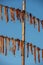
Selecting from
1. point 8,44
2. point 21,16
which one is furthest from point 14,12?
point 8,44

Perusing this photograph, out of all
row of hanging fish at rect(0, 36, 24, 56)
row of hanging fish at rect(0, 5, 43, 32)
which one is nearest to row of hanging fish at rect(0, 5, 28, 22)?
row of hanging fish at rect(0, 5, 43, 32)

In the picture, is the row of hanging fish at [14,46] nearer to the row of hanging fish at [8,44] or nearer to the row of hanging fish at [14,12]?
the row of hanging fish at [8,44]

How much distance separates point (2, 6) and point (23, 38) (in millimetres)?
404

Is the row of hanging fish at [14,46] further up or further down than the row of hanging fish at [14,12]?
further down

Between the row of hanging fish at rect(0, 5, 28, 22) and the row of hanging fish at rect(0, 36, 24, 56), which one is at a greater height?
the row of hanging fish at rect(0, 5, 28, 22)

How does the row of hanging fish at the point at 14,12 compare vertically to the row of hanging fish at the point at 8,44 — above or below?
above

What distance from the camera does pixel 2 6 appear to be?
175cm

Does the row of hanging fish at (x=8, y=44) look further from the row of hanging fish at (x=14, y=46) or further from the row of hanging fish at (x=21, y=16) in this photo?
the row of hanging fish at (x=21, y=16)

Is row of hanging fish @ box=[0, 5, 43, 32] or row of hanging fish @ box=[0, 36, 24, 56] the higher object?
row of hanging fish @ box=[0, 5, 43, 32]

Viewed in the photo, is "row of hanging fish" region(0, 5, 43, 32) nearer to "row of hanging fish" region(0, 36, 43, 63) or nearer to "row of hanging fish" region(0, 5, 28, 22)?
"row of hanging fish" region(0, 5, 28, 22)

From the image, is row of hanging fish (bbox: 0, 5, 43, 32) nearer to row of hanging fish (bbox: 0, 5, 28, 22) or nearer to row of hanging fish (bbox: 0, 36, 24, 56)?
row of hanging fish (bbox: 0, 5, 28, 22)

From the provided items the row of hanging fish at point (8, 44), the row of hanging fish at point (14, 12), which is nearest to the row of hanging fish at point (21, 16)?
the row of hanging fish at point (14, 12)

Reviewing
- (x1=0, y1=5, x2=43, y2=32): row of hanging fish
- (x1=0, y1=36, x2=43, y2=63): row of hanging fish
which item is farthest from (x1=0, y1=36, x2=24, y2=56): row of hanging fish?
(x1=0, y1=5, x2=43, y2=32): row of hanging fish

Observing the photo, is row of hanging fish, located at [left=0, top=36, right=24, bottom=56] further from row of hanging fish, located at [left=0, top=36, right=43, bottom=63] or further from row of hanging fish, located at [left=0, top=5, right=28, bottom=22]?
row of hanging fish, located at [left=0, top=5, right=28, bottom=22]
